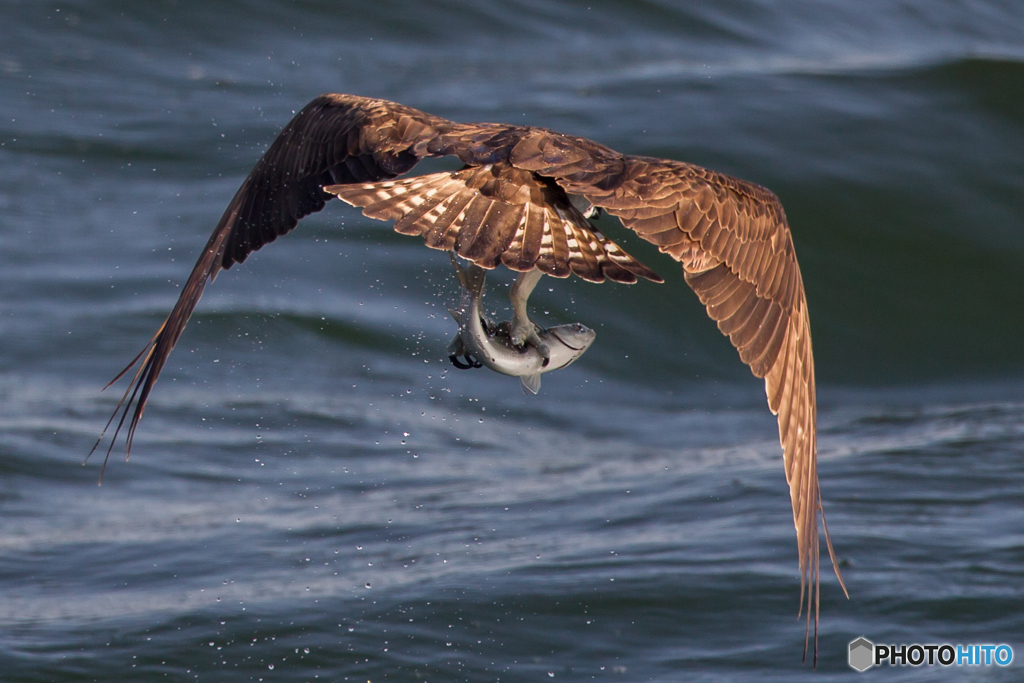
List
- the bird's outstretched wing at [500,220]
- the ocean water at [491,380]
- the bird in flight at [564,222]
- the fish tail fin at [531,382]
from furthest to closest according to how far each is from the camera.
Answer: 1. the ocean water at [491,380]
2. the fish tail fin at [531,382]
3. the bird in flight at [564,222]
4. the bird's outstretched wing at [500,220]

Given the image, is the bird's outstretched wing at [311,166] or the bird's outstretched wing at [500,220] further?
the bird's outstretched wing at [311,166]

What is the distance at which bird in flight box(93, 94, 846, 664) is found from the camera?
4273 millimetres

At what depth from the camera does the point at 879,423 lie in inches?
405

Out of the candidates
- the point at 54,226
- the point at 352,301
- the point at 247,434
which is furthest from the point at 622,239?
the point at 54,226

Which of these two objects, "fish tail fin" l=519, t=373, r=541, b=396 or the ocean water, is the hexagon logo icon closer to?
the ocean water

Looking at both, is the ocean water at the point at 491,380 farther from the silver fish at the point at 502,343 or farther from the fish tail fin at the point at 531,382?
the silver fish at the point at 502,343

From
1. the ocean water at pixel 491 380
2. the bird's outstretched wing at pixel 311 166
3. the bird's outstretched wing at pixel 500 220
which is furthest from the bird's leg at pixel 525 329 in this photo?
the ocean water at pixel 491 380

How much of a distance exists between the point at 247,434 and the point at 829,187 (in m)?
5.76

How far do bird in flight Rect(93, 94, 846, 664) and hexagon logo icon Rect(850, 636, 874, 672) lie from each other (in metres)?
2.40

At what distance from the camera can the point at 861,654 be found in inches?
279

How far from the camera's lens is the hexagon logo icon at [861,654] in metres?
6.98

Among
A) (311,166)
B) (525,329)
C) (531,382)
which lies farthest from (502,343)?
(311,166)

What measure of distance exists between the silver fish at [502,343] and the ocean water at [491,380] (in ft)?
8.44

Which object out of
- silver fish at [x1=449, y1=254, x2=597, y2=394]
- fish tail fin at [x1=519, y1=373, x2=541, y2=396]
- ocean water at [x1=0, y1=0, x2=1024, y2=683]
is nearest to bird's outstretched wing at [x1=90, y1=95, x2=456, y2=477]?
silver fish at [x1=449, y1=254, x2=597, y2=394]
